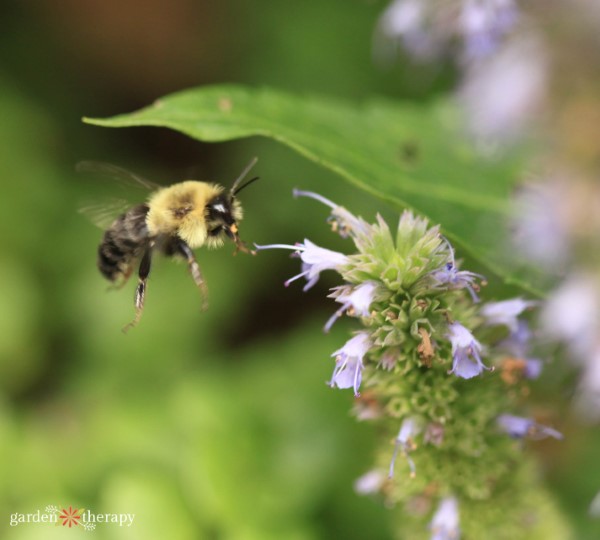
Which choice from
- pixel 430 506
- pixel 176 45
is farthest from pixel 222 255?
pixel 430 506

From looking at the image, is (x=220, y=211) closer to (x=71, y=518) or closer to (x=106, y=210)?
(x=106, y=210)

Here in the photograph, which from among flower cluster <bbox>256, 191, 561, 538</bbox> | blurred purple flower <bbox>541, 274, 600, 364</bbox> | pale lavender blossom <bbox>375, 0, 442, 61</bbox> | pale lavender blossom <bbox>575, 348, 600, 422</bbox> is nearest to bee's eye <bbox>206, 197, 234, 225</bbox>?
flower cluster <bbox>256, 191, 561, 538</bbox>

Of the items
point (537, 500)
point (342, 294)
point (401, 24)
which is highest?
point (401, 24)

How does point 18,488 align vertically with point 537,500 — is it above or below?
above

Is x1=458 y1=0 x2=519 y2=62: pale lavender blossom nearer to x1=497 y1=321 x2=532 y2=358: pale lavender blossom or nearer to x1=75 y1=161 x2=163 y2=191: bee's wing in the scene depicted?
x1=497 y1=321 x2=532 y2=358: pale lavender blossom

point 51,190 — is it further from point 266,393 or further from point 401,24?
point 401,24

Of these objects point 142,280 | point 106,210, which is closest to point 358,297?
point 142,280
